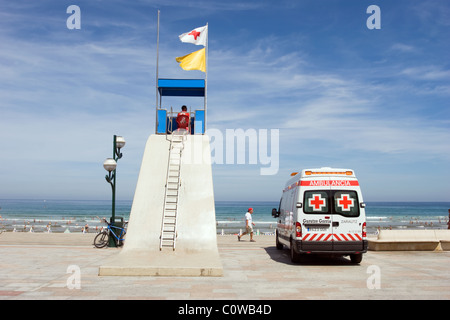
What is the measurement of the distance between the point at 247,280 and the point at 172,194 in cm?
512

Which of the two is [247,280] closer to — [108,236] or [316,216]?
[316,216]

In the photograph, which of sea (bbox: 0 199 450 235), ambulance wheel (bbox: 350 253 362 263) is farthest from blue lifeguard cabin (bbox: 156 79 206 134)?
ambulance wheel (bbox: 350 253 362 263)

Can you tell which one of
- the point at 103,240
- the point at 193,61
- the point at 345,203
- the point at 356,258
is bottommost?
the point at 103,240

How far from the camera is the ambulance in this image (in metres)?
10.8

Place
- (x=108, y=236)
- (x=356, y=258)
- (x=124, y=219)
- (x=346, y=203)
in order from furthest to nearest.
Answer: (x=124, y=219), (x=108, y=236), (x=356, y=258), (x=346, y=203)

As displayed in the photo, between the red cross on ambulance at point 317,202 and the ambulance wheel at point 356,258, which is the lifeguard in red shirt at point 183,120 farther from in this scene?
the ambulance wheel at point 356,258

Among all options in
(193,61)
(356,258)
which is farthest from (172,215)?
(193,61)

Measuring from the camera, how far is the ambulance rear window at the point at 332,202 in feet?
36.0

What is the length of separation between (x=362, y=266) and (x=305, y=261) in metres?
1.75

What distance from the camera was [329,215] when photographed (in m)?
10.9

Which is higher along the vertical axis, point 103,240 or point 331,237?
point 331,237
